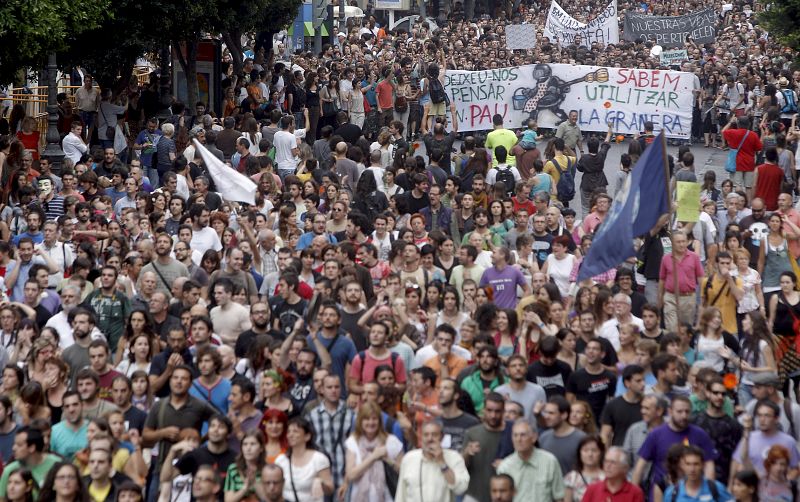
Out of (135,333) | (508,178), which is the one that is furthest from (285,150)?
(135,333)

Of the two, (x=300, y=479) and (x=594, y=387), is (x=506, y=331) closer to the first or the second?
Result: (x=594, y=387)

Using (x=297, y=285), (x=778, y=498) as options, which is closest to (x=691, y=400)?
(x=778, y=498)

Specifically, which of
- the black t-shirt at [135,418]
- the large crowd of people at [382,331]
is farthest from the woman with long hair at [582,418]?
the black t-shirt at [135,418]

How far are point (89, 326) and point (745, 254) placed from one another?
18.1ft

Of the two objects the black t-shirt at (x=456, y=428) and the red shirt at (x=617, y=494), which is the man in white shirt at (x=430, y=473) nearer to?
the black t-shirt at (x=456, y=428)

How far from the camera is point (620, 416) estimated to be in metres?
9.96

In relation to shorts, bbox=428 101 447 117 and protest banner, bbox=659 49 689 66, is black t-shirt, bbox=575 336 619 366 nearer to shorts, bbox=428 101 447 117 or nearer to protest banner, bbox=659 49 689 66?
shorts, bbox=428 101 447 117

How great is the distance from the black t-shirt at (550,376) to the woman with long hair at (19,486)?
3374 mm

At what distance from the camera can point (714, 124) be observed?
93.0ft

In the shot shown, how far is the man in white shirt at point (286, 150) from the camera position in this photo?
20.2 metres

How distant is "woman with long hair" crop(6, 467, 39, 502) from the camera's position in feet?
29.8

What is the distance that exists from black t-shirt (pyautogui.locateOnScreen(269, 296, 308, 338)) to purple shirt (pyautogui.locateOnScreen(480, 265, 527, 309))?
1.74 m

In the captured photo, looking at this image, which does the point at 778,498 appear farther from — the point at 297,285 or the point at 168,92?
the point at 168,92

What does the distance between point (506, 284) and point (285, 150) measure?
7435 millimetres
